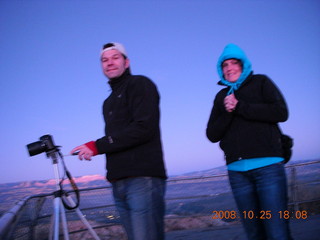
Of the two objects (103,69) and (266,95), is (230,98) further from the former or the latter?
(103,69)

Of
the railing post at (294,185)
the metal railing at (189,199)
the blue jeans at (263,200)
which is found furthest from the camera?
the railing post at (294,185)

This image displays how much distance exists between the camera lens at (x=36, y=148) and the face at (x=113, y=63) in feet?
2.35

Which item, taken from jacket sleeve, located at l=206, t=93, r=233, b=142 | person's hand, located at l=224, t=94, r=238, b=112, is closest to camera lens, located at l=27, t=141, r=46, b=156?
jacket sleeve, located at l=206, t=93, r=233, b=142

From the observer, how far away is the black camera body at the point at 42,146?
1.93 metres

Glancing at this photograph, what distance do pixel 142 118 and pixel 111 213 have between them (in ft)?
10.4

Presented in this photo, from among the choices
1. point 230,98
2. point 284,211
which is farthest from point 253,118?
point 284,211

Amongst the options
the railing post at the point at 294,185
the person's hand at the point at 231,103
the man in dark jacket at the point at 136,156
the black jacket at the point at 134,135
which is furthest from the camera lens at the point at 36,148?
the railing post at the point at 294,185

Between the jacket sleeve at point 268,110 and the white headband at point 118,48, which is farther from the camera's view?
the white headband at point 118,48

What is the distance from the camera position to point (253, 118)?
177cm

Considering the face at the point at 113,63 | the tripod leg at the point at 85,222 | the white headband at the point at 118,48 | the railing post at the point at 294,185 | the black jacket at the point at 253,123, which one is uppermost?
the white headband at the point at 118,48

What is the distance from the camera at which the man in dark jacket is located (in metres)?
1.40

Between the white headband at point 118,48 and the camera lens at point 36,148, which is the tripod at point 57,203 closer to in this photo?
the camera lens at point 36,148

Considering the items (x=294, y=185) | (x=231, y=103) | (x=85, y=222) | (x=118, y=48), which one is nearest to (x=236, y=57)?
(x=231, y=103)

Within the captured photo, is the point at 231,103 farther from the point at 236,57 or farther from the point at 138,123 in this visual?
the point at 138,123
